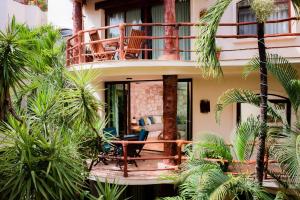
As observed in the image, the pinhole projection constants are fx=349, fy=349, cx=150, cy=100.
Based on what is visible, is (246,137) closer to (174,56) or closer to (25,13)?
(174,56)

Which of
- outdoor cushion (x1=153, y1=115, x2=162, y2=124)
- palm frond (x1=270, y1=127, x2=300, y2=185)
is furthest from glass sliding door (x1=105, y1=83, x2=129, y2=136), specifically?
palm frond (x1=270, y1=127, x2=300, y2=185)

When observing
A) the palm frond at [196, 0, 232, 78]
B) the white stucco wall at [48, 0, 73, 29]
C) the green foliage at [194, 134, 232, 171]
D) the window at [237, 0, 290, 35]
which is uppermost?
the white stucco wall at [48, 0, 73, 29]

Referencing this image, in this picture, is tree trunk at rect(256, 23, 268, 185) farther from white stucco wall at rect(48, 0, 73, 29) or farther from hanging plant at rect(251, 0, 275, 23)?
white stucco wall at rect(48, 0, 73, 29)

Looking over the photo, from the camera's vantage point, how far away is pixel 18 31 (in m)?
5.72

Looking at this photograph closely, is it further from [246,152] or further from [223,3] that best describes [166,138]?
[223,3]

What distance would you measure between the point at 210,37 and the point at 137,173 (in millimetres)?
4550

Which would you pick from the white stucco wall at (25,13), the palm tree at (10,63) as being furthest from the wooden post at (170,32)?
the white stucco wall at (25,13)

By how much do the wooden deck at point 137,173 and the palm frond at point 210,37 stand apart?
3.11 meters

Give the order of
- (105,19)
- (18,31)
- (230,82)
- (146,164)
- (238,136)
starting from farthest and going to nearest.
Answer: (105,19), (230,82), (146,164), (238,136), (18,31)

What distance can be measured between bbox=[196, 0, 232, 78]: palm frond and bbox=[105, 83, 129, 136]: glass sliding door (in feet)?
21.7

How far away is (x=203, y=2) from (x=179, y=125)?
4244 mm

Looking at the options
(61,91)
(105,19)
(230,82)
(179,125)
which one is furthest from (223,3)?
(105,19)

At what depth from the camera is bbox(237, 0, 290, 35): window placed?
10766 mm

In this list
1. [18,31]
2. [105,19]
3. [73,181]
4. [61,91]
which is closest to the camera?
[73,181]
